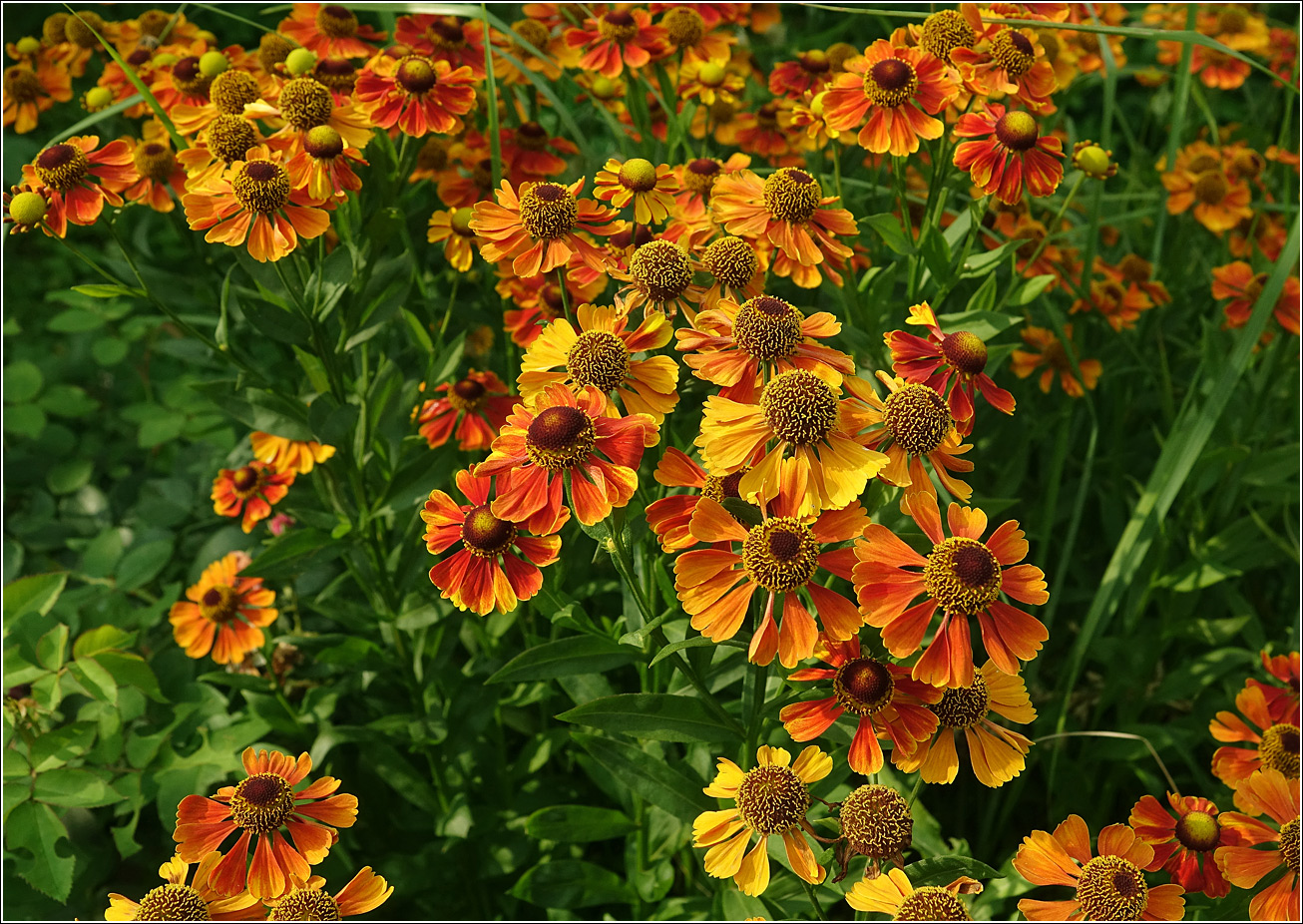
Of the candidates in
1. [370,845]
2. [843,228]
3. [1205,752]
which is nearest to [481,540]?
[843,228]

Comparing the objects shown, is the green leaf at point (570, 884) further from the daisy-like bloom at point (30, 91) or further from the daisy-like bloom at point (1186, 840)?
the daisy-like bloom at point (30, 91)

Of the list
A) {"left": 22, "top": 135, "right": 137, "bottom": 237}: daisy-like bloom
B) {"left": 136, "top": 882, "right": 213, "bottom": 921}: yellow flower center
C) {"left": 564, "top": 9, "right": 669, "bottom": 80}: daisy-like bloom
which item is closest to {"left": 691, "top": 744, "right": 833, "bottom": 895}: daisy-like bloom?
{"left": 136, "top": 882, "right": 213, "bottom": 921}: yellow flower center

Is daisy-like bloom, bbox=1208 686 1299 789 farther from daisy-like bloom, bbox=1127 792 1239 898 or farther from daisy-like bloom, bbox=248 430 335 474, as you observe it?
daisy-like bloom, bbox=248 430 335 474

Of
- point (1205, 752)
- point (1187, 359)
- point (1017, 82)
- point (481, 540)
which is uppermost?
point (1017, 82)

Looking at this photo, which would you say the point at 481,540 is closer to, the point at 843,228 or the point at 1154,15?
the point at 843,228

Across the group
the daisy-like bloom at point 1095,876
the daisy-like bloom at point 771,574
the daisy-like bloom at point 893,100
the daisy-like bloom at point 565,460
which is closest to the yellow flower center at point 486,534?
the daisy-like bloom at point 565,460

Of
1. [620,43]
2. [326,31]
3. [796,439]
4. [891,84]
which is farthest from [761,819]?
[326,31]
